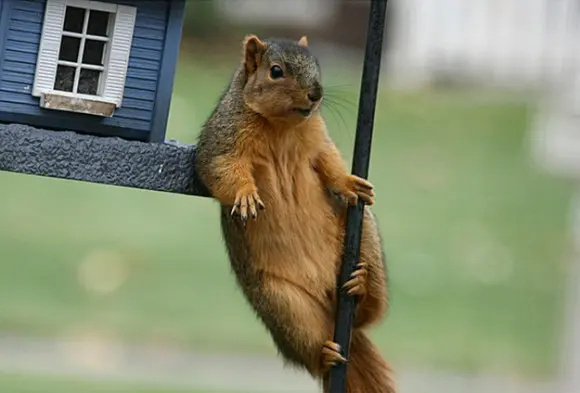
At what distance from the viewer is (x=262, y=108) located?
120 cm

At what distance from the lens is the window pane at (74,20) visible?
122 centimetres

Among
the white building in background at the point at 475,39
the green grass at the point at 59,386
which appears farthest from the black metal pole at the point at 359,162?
the white building in background at the point at 475,39

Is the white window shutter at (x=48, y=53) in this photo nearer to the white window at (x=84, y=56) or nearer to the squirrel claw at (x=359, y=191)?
the white window at (x=84, y=56)

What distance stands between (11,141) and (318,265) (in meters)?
0.34

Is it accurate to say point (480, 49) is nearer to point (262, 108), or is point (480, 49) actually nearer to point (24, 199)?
point (24, 199)

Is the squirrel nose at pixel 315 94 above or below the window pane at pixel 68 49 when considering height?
below

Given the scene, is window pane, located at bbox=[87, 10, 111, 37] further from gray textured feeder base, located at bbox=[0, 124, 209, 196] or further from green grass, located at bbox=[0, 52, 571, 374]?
green grass, located at bbox=[0, 52, 571, 374]

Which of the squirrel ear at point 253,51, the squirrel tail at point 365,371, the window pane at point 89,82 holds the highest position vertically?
the squirrel ear at point 253,51

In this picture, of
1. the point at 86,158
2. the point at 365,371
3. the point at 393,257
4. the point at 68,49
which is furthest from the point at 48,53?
the point at 393,257

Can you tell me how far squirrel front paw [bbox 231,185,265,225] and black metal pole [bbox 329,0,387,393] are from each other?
0.10 meters

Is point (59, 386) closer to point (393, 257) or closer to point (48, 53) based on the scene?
point (48, 53)

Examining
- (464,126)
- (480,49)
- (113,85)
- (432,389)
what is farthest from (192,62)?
(480,49)

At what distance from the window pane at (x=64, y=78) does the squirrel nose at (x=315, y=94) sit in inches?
10.1

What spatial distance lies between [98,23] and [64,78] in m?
0.07
